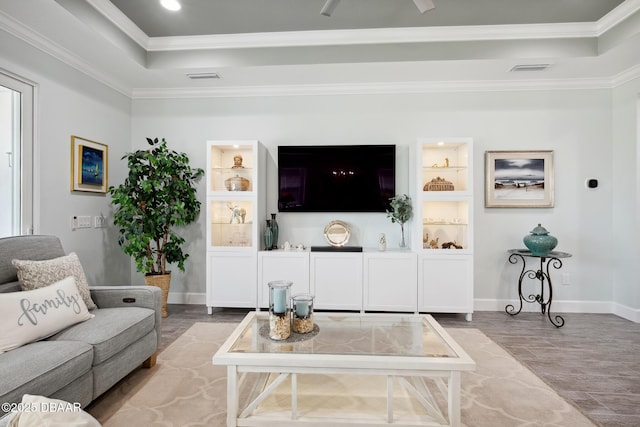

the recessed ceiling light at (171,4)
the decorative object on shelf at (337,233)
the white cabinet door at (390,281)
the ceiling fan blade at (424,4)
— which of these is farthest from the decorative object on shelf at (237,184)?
the ceiling fan blade at (424,4)

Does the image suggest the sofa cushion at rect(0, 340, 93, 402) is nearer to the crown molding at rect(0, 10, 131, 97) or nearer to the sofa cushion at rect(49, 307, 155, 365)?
the sofa cushion at rect(49, 307, 155, 365)

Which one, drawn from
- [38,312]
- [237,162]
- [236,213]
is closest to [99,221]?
[236,213]

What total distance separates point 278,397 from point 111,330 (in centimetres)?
109

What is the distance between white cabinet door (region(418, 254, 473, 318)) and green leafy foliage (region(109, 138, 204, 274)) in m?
2.69

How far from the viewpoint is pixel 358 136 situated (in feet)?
13.3

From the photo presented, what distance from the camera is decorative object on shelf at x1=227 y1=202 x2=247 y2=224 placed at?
12.9 feet

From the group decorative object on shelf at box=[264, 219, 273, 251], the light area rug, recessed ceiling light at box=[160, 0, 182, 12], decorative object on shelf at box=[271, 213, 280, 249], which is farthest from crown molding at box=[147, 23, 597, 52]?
the light area rug

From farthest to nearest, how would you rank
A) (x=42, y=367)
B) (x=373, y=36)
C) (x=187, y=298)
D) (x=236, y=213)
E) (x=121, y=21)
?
(x=187, y=298), (x=236, y=213), (x=373, y=36), (x=121, y=21), (x=42, y=367)

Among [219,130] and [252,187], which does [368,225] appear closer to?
[252,187]

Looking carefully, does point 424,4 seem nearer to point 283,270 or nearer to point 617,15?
point 617,15

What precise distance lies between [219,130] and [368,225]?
222 centimetres

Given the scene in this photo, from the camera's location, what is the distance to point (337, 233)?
3998 mm

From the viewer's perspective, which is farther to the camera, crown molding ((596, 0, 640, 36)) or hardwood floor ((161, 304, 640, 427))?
crown molding ((596, 0, 640, 36))

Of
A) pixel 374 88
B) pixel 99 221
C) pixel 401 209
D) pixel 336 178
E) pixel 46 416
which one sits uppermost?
pixel 374 88
